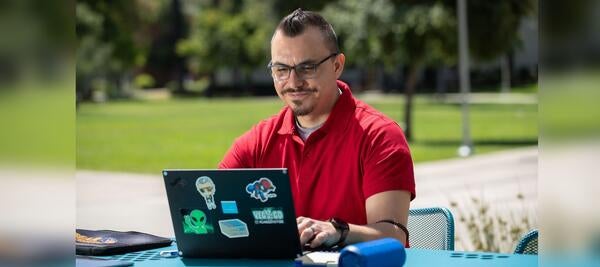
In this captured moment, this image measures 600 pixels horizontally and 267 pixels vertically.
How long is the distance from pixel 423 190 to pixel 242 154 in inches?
395

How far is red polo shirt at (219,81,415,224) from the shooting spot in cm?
332

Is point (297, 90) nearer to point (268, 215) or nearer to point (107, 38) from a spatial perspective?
point (268, 215)

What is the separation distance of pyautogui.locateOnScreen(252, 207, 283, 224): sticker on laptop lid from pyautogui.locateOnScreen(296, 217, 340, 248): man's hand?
0.24 meters

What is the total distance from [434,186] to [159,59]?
78860mm

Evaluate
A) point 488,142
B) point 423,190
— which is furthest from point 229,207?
point 488,142

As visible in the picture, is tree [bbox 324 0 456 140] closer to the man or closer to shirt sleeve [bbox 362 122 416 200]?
the man

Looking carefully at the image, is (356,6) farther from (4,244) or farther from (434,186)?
A: (4,244)

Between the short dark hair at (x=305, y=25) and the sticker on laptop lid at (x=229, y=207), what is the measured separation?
0.93 metres

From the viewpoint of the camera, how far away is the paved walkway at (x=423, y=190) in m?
10.7

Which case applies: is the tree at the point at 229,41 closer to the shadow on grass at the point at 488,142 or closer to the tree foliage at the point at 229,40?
the tree foliage at the point at 229,40

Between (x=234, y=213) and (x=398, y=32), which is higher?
(x=398, y=32)

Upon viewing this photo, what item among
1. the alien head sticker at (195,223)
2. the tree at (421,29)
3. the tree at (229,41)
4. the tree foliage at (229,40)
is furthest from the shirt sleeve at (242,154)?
the tree foliage at (229,40)

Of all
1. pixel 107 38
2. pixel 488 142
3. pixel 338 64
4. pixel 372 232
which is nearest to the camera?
pixel 372 232

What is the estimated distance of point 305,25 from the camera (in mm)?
3449
